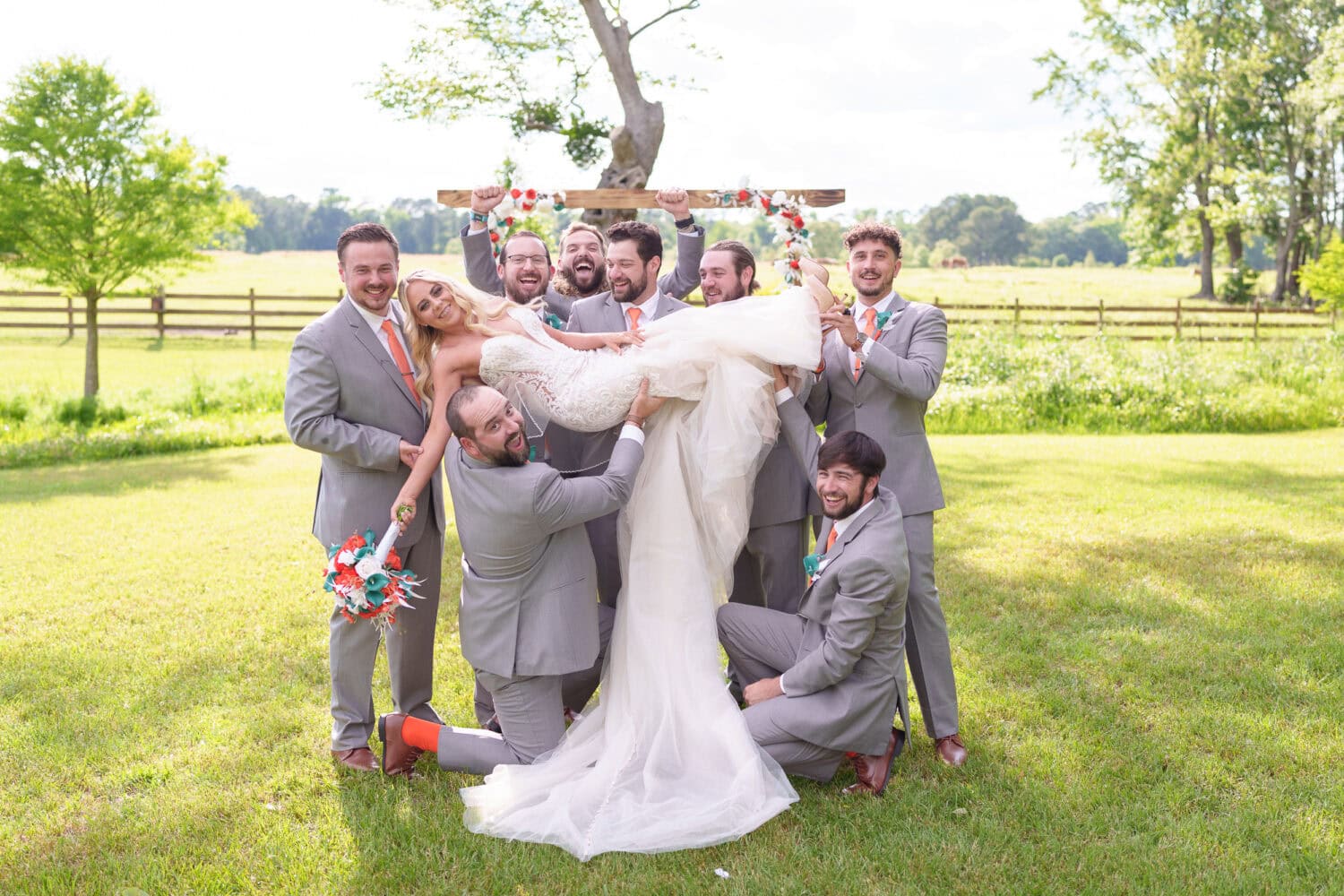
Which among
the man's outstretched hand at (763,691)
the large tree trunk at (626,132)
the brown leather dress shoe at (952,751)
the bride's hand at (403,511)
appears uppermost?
the large tree trunk at (626,132)

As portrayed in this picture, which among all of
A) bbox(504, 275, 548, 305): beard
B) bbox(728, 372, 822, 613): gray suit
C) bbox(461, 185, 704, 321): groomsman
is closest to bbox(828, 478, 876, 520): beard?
bbox(728, 372, 822, 613): gray suit

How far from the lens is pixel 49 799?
4391 mm

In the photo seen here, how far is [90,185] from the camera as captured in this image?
18.3 m

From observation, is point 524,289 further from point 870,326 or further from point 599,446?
point 870,326

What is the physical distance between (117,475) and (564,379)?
10090 mm

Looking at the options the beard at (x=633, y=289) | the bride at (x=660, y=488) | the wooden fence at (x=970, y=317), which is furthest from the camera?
the wooden fence at (x=970, y=317)

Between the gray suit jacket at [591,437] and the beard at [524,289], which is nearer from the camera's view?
the gray suit jacket at [591,437]

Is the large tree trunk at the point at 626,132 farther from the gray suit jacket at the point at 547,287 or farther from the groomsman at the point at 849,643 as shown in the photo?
the groomsman at the point at 849,643

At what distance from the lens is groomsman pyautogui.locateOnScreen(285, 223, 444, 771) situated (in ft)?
14.8

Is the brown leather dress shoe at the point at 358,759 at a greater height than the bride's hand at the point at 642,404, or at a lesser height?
lesser

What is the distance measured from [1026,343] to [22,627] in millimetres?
15279

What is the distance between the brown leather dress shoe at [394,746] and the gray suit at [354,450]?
0.76ft

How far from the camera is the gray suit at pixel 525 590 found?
4148 millimetres

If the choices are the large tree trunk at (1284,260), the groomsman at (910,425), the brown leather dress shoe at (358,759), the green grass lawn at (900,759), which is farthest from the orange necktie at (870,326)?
the large tree trunk at (1284,260)
